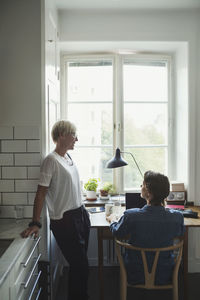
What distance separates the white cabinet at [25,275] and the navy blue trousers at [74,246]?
0.56 feet

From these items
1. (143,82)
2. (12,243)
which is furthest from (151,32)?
(12,243)

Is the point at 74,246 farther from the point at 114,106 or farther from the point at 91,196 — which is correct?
the point at 114,106

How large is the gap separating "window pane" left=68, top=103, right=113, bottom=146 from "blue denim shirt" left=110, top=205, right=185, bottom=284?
4.75ft

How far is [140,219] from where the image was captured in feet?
6.01

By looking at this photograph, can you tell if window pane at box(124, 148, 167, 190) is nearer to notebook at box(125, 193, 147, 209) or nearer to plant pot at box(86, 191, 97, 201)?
plant pot at box(86, 191, 97, 201)

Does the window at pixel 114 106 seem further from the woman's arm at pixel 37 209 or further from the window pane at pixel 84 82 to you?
the woman's arm at pixel 37 209

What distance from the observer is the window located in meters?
3.21

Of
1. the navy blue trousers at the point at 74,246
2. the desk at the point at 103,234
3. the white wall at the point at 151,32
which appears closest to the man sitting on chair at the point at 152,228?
the navy blue trousers at the point at 74,246

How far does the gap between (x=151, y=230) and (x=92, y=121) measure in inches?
65.7

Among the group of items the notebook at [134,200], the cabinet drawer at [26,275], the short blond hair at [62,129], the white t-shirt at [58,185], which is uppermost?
the short blond hair at [62,129]

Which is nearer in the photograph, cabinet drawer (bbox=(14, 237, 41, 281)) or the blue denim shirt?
cabinet drawer (bbox=(14, 237, 41, 281))

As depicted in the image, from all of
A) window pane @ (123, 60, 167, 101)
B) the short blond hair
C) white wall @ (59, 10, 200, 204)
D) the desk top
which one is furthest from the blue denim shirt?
window pane @ (123, 60, 167, 101)

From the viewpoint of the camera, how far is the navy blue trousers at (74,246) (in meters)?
2.04

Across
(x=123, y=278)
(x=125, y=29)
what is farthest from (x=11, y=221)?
(x=125, y=29)
